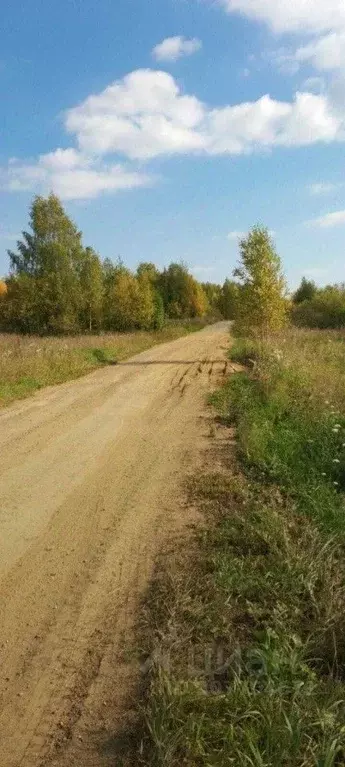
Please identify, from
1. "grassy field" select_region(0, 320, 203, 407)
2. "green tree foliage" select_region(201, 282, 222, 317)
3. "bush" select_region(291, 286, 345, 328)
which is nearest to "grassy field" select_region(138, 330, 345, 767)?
"grassy field" select_region(0, 320, 203, 407)

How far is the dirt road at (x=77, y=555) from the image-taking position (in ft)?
10.4

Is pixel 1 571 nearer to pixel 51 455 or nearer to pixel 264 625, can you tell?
pixel 264 625

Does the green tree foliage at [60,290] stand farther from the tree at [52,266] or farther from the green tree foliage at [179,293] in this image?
the green tree foliage at [179,293]

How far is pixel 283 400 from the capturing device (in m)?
11.6

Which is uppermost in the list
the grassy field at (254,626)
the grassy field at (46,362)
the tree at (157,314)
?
the tree at (157,314)

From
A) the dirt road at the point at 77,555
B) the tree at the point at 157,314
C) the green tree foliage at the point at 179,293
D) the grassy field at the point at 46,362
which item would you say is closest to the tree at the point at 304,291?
the green tree foliage at the point at 179,293

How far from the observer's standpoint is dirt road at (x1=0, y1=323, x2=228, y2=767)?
10.4 ft

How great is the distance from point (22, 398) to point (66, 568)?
8814 millimetres

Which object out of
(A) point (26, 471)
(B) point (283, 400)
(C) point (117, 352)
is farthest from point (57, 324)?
(A) point (26, 471)

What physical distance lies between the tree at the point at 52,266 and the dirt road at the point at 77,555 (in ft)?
92.7

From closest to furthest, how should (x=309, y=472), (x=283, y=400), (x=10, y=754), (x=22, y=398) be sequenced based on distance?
1. (x=10, y=754)
2. (x=309, y=472)
3. (x=283, y=400)
4. (x=22, y=398)

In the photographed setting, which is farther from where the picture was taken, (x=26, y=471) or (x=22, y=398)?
(x=22, y=398)

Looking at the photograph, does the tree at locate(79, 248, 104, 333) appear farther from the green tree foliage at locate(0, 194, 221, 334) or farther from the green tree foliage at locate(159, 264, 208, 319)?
the green tree foliage at locate(159, 264, 208, 319)

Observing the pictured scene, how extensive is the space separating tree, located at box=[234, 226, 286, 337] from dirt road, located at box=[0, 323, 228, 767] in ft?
43.2
